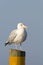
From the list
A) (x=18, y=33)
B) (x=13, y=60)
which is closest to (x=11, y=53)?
(x=13, y=60)

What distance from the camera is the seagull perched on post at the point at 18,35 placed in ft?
23.9

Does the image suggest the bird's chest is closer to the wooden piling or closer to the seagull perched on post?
the seagull perched on post

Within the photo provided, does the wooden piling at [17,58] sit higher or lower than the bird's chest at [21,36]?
lower

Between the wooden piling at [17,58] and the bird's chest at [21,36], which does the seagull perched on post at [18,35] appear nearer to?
the bird's chest at [21,36]

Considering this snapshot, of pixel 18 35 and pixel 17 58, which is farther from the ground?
pixel 18 35

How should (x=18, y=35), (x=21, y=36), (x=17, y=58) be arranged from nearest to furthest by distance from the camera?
(x=17, y=58) < (x=21, y=36) < (x=18, y=35)

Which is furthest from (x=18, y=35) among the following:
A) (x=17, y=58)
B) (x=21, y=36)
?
(x=17, y=58)

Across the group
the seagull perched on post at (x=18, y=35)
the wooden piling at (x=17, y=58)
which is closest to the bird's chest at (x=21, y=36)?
the seagull perched on post at (x=18, y=35)

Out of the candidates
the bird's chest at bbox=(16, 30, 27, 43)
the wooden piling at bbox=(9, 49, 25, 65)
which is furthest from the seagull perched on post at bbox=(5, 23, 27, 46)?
the wooden piling at bbox=(9, 49, 25, 65)

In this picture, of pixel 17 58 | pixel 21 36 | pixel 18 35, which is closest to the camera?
pixel 17 58

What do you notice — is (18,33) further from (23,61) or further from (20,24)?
(23,61)

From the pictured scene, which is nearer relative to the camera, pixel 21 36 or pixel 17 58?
pixel 17 58

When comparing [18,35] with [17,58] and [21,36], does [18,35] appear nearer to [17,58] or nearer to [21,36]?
[21,36]

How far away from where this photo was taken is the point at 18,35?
25.4 ft
